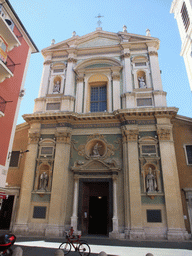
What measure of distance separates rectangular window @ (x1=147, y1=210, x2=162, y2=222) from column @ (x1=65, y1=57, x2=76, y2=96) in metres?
10.9

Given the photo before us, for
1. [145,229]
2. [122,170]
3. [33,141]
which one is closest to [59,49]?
[33,141]

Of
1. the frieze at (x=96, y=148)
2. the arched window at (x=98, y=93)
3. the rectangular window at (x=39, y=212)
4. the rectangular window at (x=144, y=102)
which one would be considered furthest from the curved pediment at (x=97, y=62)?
the rectangular window at (x=39, y=212)

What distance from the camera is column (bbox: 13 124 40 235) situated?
43.5ft

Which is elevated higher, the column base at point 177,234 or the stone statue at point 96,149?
the stone statue at point 96,149

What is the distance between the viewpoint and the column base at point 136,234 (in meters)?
11.9

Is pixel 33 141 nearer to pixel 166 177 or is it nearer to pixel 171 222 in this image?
pixel 166 177

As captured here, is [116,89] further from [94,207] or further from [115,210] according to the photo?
[94,207]

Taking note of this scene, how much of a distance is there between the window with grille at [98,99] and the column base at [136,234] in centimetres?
934

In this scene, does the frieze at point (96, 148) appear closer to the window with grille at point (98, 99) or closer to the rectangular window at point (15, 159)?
the window with grille at point (98, 99)

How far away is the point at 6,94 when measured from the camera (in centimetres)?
1155

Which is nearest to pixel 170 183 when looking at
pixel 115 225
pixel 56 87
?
pixel 115 225

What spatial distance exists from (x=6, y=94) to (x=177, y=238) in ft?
41.6

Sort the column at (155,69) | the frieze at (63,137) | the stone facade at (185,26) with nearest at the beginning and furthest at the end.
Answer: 1. the frieze at (63,137)
2. the column at (155,69)
3. the stone facade at (185,26)

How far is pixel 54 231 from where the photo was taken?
12.7 m
